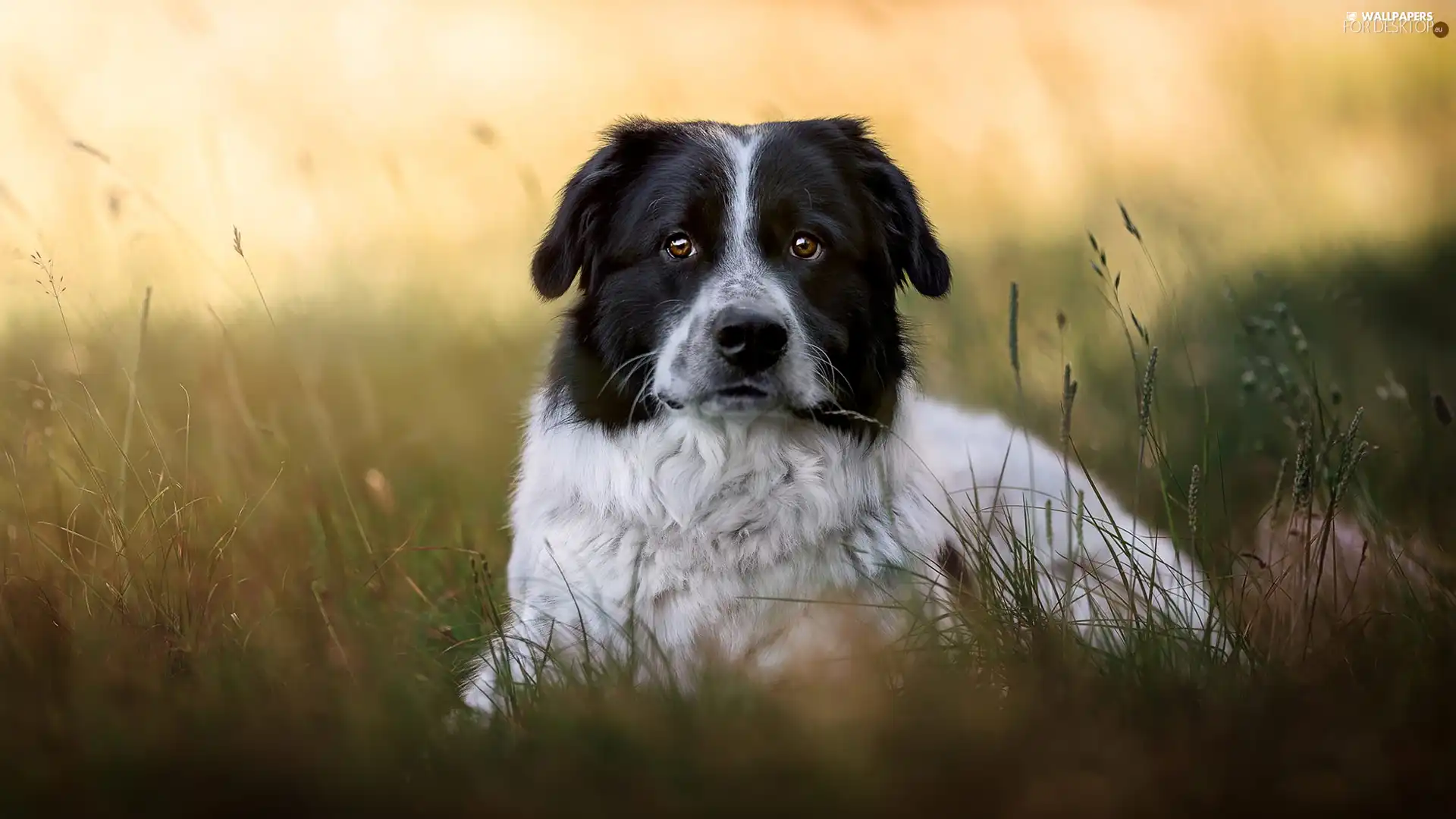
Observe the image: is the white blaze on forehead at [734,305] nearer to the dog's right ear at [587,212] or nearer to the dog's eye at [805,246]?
the dog's eye at [805,246]

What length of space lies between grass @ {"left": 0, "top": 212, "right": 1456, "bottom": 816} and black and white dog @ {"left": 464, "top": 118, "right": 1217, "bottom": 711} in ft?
0.64

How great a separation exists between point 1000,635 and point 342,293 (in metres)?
2.01

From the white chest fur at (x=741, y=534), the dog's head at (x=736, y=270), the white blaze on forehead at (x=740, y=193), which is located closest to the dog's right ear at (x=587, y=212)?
the dog's head at (x=736, y=270)

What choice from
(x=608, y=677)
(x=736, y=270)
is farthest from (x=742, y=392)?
(x=608, y=677)

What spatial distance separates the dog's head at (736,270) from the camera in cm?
257

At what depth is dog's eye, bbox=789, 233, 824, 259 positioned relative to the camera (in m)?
2.72

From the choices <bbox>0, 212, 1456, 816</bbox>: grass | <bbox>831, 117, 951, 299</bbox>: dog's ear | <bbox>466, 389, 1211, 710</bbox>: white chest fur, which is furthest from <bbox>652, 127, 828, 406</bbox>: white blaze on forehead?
<bbox>0, 212, 1456, 816</bbox>: grass

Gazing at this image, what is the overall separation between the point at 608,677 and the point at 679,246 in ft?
3.30

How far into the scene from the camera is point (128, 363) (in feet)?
10.1

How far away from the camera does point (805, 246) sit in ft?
8.96

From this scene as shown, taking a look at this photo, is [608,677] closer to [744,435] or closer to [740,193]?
[744,435]

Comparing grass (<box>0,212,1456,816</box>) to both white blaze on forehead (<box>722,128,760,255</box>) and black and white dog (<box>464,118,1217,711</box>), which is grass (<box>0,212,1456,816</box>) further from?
white blaze on forehead (<box>722,128,760,255</box>)

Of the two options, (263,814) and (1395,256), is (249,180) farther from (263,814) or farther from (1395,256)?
(1395,256)

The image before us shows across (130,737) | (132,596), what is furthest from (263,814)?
(132,596)
